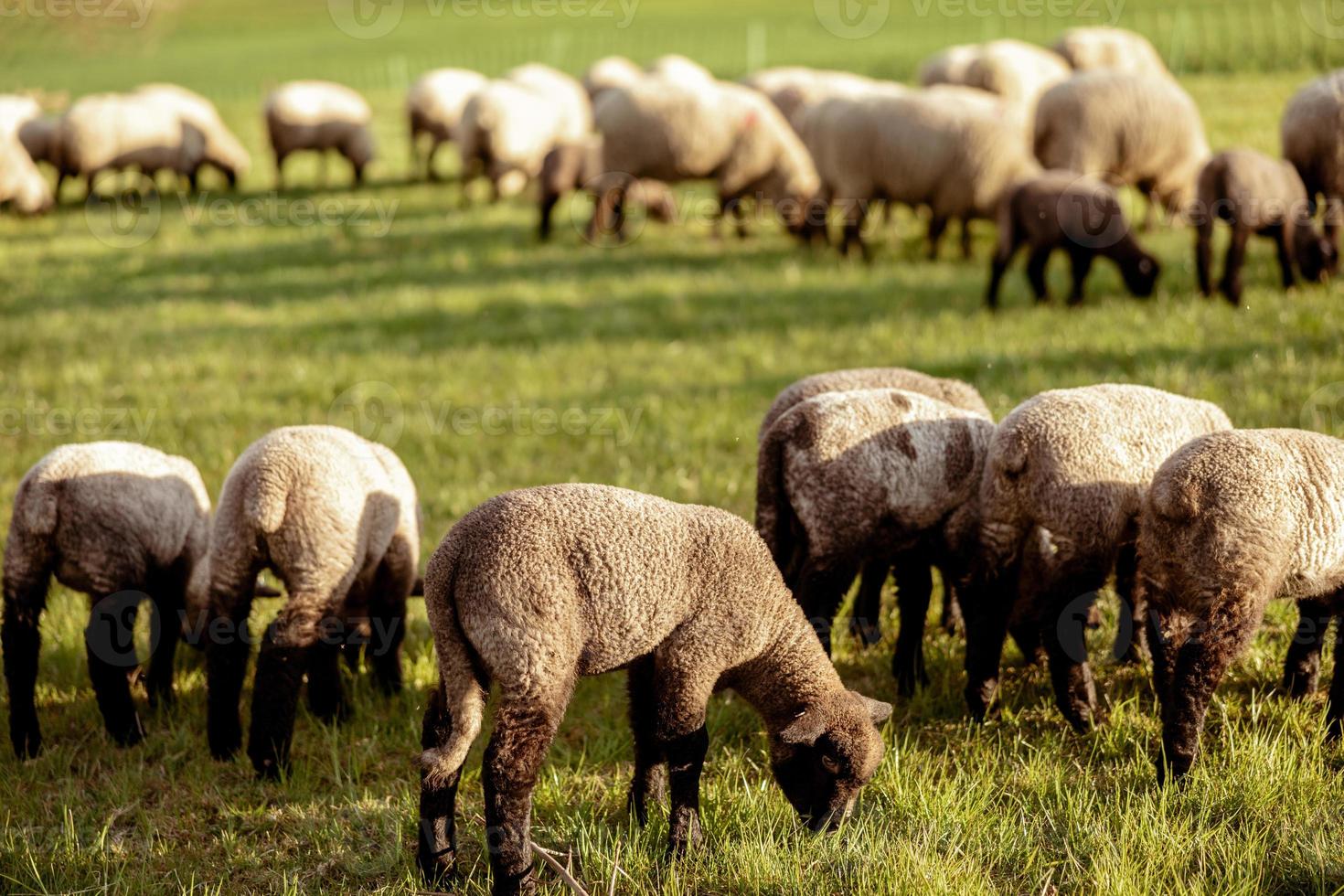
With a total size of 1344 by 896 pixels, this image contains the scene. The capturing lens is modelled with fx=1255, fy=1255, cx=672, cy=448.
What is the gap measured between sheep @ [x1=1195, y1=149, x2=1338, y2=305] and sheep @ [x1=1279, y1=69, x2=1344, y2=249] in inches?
12.1

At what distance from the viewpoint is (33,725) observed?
4.86 metres

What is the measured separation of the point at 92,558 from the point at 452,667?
1.99m

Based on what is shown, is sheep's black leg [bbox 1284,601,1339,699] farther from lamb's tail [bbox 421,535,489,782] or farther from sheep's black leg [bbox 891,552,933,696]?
lamb's tail [bbox 421,535,489,782]

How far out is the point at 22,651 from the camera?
15.8 feet

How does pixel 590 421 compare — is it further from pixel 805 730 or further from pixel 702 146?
pixel 702 146

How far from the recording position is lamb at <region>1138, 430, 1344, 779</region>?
152 inches

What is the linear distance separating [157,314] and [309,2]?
186ft

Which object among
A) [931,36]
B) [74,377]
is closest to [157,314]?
[74,377]

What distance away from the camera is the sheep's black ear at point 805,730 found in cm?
385

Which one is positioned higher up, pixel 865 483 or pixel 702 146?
pixel 702 146

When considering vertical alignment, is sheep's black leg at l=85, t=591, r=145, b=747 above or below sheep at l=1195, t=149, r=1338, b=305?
below

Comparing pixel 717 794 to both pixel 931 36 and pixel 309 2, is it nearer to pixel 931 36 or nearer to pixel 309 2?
pixel 931 36
